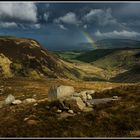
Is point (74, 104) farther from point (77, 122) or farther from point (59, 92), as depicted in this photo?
point (59, 92)

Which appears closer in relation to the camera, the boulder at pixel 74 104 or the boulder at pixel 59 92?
the boulder at pixel 74 104

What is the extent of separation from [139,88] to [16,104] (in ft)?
60.6

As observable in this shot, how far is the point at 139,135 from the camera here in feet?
102

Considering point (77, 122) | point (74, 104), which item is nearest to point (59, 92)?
point (74, 104)

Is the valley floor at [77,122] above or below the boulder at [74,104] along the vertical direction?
below

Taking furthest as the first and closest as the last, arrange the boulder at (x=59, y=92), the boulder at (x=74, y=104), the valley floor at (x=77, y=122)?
1. the boulder at (x=59, y=92)
2. the boulder at (x=74, y=104)
3. the valley floor at (x=77, y=122)

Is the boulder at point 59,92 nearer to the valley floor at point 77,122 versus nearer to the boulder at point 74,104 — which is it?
the valley floor at point 77,122

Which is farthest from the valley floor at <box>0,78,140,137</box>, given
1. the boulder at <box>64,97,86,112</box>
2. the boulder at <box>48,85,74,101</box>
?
the boulder at <box>48,85,74,101</box>

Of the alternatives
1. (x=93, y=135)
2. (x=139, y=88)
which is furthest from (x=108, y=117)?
(x=139, y=88)

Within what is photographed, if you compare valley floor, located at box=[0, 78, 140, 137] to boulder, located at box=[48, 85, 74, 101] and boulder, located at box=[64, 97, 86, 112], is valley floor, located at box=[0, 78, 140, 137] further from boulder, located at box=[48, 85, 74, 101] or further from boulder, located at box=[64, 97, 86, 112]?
boulder, located at box=[48, 85, 74, 101]

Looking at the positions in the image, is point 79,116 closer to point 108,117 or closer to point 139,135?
point 108,117

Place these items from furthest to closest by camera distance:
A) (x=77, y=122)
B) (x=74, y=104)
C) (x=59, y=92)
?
(x=59, y=92) → (x=74, y=104) → (x=77, y=122)

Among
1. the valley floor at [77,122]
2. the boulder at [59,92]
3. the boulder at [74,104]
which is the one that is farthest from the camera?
the boulder at [59,92]

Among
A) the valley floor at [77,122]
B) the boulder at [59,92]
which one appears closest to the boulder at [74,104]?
the valley floor at [77,122]
